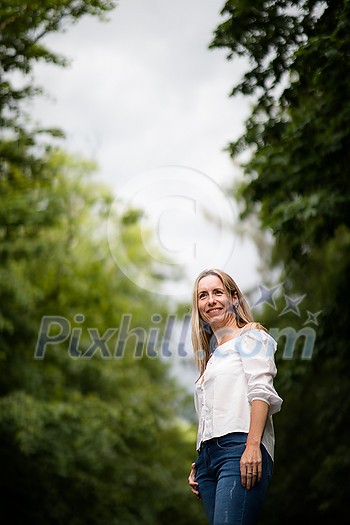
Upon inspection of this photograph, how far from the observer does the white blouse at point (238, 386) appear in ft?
8.70

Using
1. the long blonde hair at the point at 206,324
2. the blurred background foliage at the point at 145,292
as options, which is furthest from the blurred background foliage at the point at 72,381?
the long blonde hair at the point at 206,324

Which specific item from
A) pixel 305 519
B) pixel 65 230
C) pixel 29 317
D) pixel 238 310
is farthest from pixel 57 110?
pixel 238 310

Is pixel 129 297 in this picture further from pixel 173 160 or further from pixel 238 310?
pixel 238 310

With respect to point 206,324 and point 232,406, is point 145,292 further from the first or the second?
point 232,406

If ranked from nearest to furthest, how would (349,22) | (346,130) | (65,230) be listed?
(349,22)
(346,130)
(65,230)

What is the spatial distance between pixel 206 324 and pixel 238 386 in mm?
435

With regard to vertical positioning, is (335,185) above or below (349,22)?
above

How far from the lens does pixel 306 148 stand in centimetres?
627

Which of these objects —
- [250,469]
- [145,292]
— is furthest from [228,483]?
[145,292]

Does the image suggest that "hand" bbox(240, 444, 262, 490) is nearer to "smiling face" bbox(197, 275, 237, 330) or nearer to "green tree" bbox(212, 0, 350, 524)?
"smiling face" bbox(197, 275, 237, 330)

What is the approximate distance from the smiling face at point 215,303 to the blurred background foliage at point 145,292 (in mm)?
2114

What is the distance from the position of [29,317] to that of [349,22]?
426 inches

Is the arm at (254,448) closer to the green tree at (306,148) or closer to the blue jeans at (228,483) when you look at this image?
the blue jeans at (228,483)

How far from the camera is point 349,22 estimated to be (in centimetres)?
423
